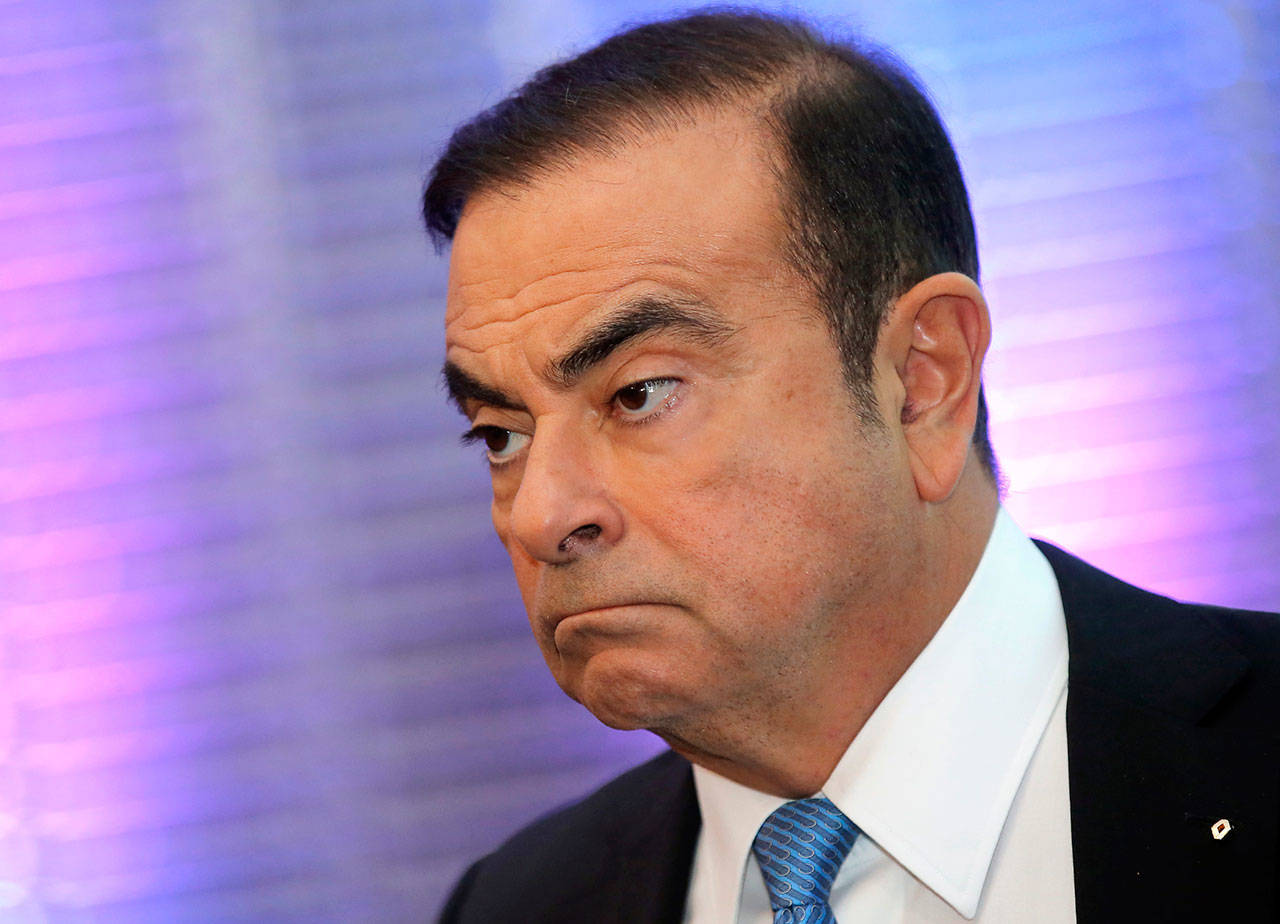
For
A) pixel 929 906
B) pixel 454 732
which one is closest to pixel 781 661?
pixel 929 906

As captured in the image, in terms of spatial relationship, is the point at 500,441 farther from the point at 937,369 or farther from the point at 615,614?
the point at 937,369

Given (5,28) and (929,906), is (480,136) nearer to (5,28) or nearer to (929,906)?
(929,906)

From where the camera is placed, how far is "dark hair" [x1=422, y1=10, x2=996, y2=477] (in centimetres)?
152

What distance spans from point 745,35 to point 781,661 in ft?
2.61

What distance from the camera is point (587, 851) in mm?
1995

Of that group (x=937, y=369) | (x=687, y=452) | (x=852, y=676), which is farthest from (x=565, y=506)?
(x=937, y=369)

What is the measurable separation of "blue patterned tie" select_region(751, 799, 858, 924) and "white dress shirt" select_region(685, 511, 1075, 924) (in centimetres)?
2

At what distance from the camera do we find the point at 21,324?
110 inches

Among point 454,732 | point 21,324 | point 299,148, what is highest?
point 299,148

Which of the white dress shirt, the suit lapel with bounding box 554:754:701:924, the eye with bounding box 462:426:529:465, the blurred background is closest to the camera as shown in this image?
the white dress shirt

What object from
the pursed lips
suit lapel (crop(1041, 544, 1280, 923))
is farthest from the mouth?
suit lapel (crop(1041, 544, 1280, 923))

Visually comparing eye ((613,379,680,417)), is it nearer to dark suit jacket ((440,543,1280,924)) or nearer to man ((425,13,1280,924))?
man ((425,13,1280,924))

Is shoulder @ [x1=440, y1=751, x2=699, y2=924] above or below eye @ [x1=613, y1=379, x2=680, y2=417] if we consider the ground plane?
below

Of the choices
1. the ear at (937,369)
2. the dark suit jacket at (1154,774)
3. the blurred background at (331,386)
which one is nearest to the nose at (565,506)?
the ear at (937,369)
